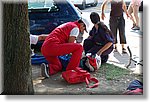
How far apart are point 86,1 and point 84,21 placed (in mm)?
190

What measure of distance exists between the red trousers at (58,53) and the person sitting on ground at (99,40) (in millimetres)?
94

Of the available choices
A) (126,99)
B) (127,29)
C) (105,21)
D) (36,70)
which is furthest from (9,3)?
(126,99)

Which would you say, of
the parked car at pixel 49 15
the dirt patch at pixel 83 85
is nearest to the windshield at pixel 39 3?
the parked car at pixel 49 15

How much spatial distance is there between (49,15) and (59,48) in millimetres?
334

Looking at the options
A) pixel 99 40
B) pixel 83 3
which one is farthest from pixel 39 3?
pixel 99 40

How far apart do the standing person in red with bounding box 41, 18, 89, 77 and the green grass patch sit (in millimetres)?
248

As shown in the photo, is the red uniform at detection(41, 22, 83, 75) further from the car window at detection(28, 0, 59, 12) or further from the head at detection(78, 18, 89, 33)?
the car window at detection(28, 0, 59, 12)

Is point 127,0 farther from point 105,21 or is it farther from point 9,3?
point 9,3

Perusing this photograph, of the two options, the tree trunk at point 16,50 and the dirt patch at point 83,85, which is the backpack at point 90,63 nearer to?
the dirt patch at point 83,85

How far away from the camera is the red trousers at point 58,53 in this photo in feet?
11.1

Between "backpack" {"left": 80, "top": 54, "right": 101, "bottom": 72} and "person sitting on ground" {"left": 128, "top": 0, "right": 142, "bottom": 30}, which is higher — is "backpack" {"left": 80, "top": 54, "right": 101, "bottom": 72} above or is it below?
below

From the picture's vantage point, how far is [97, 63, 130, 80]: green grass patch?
11.0 feet

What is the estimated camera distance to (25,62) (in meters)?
3.29

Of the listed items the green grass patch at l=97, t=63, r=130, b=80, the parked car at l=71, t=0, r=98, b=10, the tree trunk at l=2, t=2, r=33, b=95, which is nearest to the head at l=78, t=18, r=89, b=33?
the parked car at l=71, t=0, r=98, b=10
